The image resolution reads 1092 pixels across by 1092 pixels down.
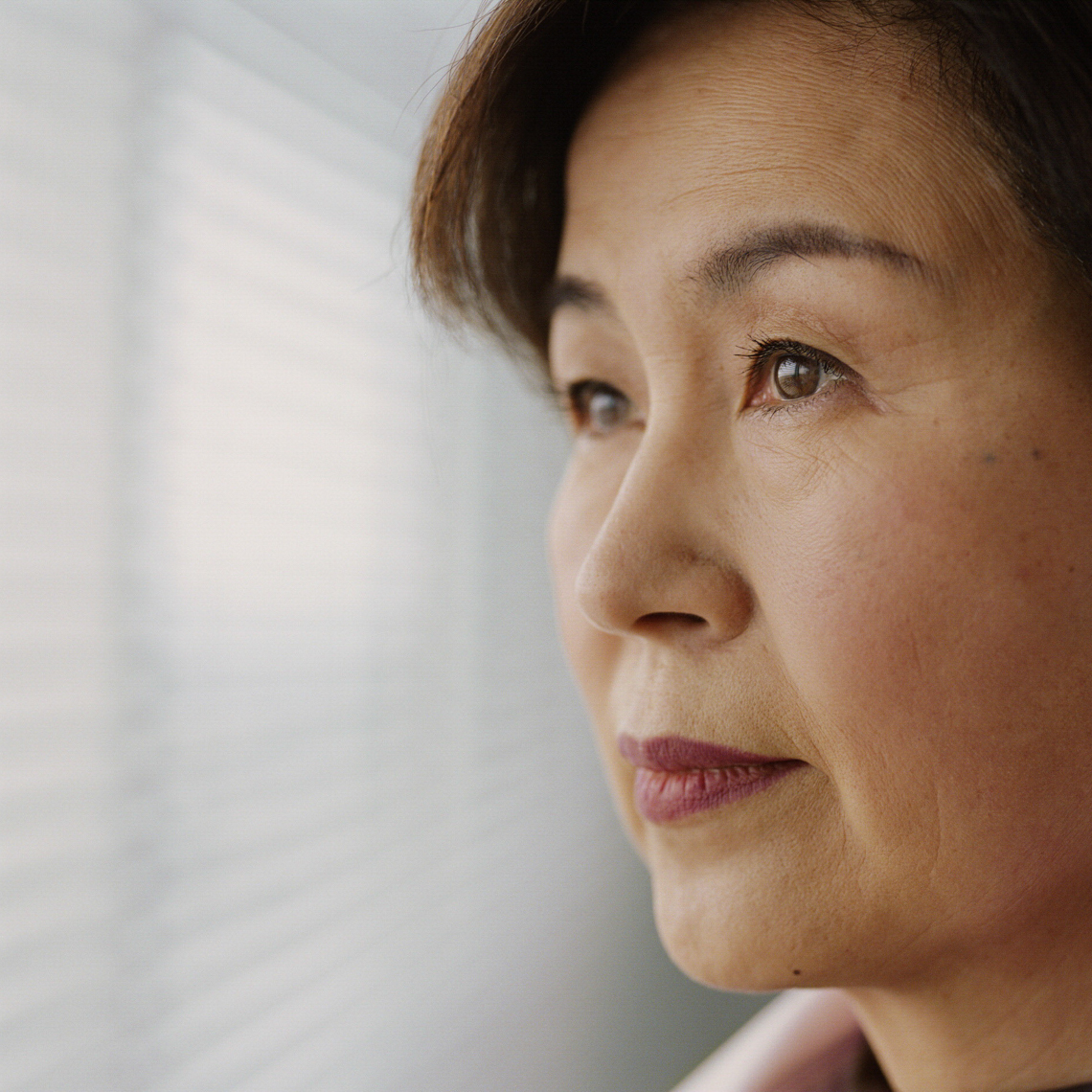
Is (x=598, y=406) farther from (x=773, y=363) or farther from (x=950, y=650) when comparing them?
(x=950, y=650)

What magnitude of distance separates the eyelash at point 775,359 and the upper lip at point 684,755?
220 mm

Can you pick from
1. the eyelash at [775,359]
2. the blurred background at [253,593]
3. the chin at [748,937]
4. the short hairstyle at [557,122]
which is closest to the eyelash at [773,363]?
the eyelash at [775,359]

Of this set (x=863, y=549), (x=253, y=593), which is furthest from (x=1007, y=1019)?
(x=253, y=593)

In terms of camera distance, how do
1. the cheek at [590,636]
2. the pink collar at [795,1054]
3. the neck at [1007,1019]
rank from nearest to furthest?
the neck at [1007,1019] → the cheek at [590,636] → the pink collar at [795,1054]

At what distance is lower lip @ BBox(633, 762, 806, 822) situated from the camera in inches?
27.0

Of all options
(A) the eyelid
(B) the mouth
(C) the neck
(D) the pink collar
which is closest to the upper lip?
(B) the mouth

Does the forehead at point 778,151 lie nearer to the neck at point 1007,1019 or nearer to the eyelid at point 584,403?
the eyelid at point 584,403

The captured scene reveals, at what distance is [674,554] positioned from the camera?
672mm

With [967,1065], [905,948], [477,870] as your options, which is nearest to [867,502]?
[905,948]

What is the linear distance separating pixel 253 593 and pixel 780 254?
0.91m

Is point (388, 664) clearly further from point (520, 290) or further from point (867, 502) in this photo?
point (867, 502)

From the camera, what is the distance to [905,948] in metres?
0.66

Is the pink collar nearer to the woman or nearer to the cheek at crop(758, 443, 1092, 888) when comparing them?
the woman

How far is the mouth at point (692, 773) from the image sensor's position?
68 centimetres
